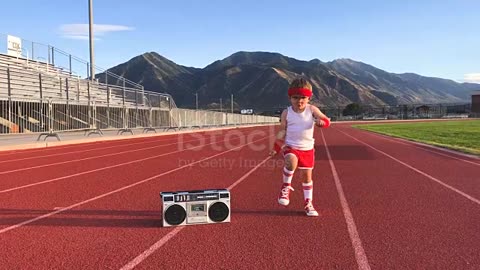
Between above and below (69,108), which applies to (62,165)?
below

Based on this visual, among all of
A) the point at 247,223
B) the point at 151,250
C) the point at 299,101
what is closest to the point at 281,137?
the point at 299,101

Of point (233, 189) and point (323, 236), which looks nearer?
point (323, 236)

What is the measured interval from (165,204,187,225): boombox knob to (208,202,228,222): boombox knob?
32 cm

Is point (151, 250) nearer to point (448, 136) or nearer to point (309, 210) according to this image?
point (309, 210)

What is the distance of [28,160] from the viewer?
13.9 metres

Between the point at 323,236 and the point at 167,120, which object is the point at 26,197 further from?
the point at 167,120

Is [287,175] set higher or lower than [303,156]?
lower

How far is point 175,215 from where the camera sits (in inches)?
223

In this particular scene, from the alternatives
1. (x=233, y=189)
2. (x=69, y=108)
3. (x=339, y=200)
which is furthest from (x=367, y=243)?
(x=69, y=108)

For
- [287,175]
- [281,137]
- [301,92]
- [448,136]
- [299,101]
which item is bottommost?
[448,136]

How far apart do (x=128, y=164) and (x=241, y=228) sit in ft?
26.1

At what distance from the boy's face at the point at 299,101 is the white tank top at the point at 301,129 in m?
0.09

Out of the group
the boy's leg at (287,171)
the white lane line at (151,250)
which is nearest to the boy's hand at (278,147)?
the boy's leg at (287,171)

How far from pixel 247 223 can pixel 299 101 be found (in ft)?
5.64
